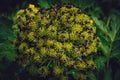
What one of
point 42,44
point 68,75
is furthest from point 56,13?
point 68,75

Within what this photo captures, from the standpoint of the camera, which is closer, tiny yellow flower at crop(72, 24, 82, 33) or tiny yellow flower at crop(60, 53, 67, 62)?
tiny yellow flower at crop(60, 53, 67, 62)

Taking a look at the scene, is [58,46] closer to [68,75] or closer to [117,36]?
[68,75]

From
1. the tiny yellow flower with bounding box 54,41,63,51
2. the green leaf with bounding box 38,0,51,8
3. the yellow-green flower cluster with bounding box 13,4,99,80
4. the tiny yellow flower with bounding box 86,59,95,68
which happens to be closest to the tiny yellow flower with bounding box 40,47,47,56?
the yellow-green flower cluster with bounding box 13,4,99,80

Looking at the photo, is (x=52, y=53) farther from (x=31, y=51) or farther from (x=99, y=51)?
(x=99, y=51)

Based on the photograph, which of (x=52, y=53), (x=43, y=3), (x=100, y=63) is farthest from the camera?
(x=43, y=3)

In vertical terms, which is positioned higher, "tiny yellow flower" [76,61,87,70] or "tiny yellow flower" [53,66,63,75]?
"tiny yellow flower" [76,61,87,70]

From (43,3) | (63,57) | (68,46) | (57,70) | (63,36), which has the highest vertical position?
(43,3)

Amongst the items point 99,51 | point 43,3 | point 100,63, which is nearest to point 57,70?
point 100,63

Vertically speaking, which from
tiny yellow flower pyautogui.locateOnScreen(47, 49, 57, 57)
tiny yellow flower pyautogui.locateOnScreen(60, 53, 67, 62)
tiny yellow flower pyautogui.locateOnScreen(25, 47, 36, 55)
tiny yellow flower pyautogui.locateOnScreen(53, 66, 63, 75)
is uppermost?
tiny yellow flower pyautogui.locateOnScreen(25, 47, 36, 55)

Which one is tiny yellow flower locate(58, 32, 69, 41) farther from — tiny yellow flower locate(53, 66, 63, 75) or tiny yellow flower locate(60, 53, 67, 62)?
tiny yellow flower locate(53, 66, 63, 75)
